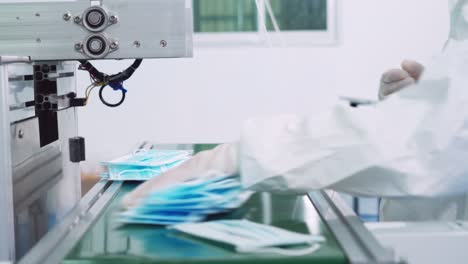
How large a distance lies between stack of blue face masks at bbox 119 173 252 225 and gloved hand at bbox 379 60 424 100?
543mm

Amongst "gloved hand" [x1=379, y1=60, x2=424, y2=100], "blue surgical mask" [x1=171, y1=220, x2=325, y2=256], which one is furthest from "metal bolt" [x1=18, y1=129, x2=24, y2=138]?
"gloved hand" [x1=379, y1=60, x2=424, y2=100]

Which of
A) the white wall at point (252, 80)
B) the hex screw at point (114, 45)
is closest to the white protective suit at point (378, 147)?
the hex screw at point (114, 45)

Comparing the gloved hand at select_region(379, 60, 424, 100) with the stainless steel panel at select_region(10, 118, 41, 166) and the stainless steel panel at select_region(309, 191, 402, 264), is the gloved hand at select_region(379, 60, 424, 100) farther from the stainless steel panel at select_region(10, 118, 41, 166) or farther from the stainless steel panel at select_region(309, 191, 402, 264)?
the stainless steel panel at select_region(10, 118, 41, 166)

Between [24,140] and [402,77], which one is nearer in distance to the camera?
[24,140]

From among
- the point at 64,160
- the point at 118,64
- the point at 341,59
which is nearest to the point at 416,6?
the point at 341,59

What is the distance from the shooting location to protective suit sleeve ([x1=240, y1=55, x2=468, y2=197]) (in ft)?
2.90

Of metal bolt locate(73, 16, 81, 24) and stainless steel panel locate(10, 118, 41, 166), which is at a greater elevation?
metal bolt locate(73, 16, 81, 24)

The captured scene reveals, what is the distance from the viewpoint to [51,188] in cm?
144

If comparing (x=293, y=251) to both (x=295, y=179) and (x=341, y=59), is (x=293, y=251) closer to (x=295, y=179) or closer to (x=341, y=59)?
(x=295, y=179)

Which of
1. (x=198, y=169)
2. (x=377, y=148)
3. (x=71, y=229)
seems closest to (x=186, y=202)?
(x=198, y=169)

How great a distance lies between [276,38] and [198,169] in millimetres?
2832

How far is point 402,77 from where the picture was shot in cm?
137

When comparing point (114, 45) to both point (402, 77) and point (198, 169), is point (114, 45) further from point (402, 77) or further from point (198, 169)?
point (402, 77)

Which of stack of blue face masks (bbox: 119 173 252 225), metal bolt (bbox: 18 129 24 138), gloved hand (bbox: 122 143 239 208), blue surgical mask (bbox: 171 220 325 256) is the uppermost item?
metal bolt (bbox: 18 129 24 138)
